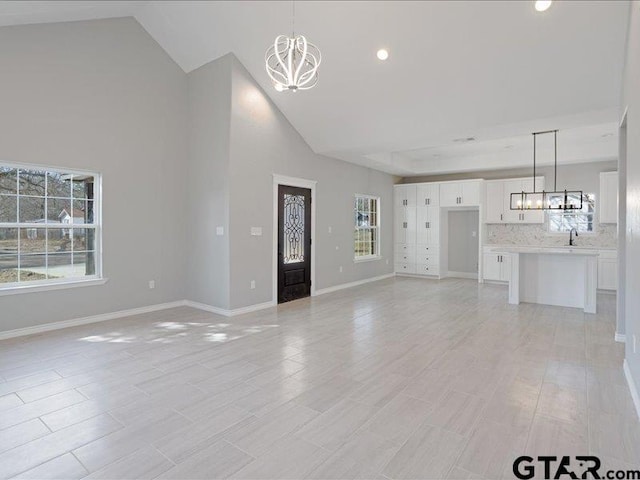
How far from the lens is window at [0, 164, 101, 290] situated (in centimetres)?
436

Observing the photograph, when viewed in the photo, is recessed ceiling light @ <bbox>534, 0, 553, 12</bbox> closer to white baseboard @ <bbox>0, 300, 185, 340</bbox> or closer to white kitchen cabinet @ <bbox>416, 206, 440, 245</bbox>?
white kitchen cabinet @ <bbox>416, 206, 440, 245</bbox>

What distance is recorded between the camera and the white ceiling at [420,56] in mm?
3822

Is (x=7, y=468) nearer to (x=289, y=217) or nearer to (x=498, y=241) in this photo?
(x=289, y=217)

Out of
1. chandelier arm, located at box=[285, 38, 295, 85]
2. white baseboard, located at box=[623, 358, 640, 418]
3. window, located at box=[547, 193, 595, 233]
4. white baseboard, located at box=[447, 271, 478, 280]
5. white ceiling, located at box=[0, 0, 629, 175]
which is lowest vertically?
white baseboard, located at box=[623, 358, 640, 418]

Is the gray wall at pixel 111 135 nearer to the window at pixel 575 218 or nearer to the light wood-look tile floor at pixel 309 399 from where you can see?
the light wood-look tile floor at pixel 309 399

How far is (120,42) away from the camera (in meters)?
5.18

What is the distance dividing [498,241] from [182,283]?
290 inches

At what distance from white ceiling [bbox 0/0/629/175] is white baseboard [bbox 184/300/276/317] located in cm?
318

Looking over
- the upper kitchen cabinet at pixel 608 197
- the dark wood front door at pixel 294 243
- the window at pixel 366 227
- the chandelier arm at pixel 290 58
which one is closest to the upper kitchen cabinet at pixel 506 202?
the upper kitchen cabinet at pixel 608 197

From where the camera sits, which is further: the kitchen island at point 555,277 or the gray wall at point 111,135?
the kitchen island at point 555,277

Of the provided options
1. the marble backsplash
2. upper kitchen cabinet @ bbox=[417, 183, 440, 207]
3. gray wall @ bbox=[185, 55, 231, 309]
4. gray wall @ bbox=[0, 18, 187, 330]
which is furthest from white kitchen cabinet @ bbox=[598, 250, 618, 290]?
gray wall @ bbox=[0, 18, 187, 330]

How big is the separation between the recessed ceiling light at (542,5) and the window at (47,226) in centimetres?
564

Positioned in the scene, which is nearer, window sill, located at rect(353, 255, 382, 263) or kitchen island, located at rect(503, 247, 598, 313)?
kitchen island, located at rect(503, 247, 598, 313)

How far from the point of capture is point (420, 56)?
4516 millimetres
